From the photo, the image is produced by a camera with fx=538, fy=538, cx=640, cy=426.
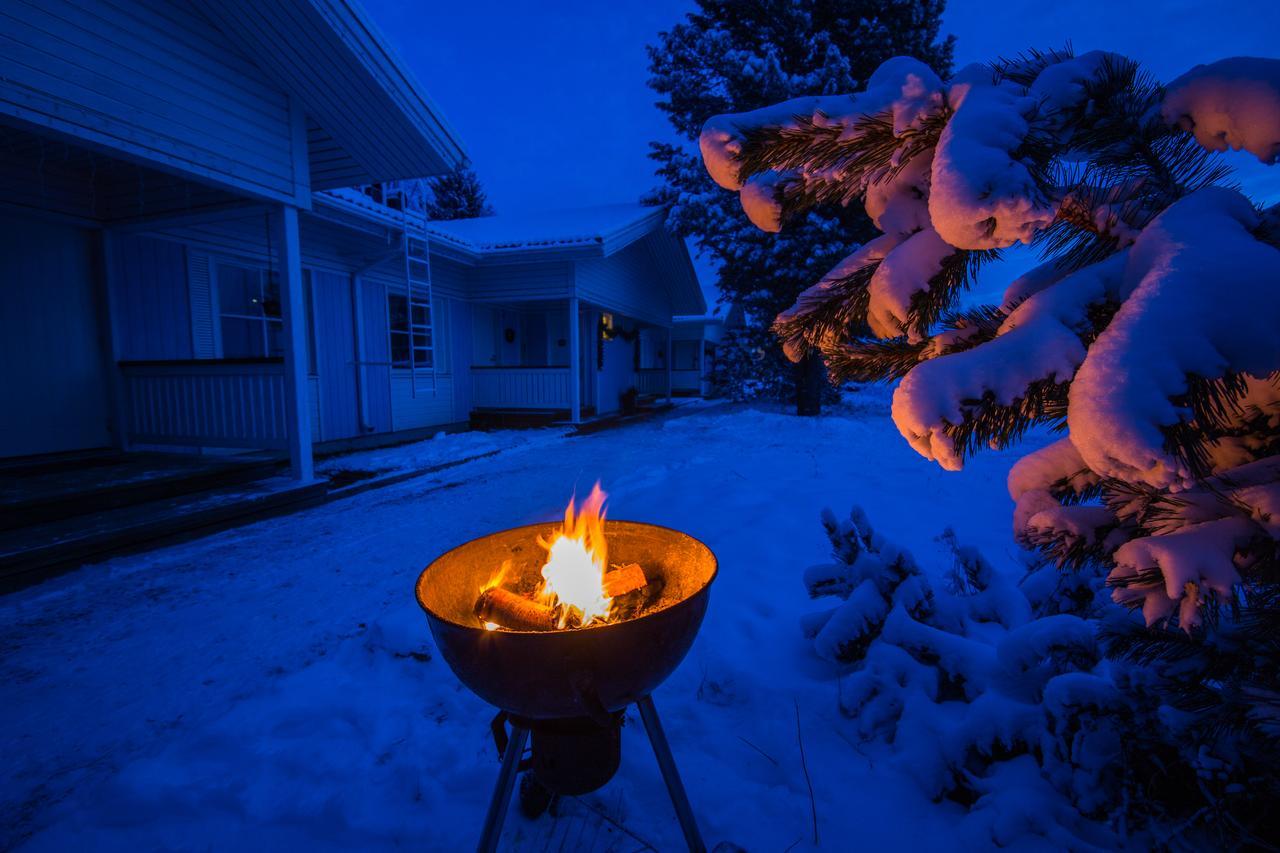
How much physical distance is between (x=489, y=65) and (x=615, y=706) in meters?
216

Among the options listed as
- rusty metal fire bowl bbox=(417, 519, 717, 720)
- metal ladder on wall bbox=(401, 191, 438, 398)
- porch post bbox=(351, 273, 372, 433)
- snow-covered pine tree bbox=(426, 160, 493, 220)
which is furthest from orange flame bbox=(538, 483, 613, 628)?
snow-covered pine tree bbox=(426, 160, 493, 220)

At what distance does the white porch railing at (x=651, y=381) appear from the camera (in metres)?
18.5

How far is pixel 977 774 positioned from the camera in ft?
5.52

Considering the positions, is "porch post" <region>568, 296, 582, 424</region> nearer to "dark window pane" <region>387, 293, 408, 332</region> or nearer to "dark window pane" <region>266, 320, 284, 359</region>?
"dark window pane" <region>387, 293, 408, 332</region>

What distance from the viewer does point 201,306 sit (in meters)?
6.94

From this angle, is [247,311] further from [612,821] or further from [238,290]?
[612,821]

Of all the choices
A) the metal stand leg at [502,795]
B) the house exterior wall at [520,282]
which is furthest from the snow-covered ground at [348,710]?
the house exterior wall at [520,282]

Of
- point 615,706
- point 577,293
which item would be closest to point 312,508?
point 615,706

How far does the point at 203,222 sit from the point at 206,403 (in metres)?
1.98

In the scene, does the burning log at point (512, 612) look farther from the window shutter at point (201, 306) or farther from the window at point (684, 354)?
the window at point (684, 354)

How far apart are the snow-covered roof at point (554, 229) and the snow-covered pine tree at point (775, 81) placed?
5.16ft

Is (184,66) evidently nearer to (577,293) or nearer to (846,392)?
(577,293)

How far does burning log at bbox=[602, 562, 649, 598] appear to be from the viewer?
170 cm

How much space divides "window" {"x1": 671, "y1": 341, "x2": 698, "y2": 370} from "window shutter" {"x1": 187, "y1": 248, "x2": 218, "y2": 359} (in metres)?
18.9
